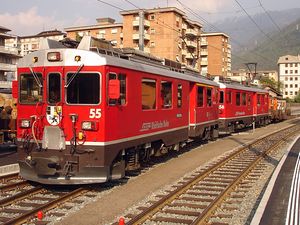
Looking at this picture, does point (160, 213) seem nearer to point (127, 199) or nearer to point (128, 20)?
point (127, 199)

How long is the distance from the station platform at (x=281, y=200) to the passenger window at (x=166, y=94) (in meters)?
3.83

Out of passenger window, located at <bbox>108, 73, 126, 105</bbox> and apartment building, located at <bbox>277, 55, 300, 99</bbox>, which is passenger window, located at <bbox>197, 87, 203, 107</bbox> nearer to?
passenger window, located at <bbox>108, 73, 126, 105</bbox>

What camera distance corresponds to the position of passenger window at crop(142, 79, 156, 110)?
11234 millimetres

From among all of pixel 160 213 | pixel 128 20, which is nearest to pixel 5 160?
pixel 160 213

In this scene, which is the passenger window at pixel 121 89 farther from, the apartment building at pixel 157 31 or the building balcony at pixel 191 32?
the building balcony at pixel 191 32

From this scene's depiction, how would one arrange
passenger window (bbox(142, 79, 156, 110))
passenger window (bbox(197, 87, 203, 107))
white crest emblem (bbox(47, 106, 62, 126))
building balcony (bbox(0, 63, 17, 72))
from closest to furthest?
white crest emblem (bbox(47, 106, 62, 126)) → passenger window (bbox(142, 79, 156, 110)) → passenger window (bbox(197, 87, 203, 107)) → building balcony (bbox(0, 63, 17, 72))

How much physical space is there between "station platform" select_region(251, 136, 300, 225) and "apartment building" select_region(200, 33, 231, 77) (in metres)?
81.1

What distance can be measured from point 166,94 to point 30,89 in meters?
4.73

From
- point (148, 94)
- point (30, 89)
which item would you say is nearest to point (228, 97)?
point (148, 94)

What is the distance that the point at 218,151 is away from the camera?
17266 millimetres

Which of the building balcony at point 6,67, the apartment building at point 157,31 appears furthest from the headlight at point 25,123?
the building balcony at point 6,67

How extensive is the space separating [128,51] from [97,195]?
430 centimetres

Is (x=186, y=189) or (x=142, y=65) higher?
(x=142, y=65)

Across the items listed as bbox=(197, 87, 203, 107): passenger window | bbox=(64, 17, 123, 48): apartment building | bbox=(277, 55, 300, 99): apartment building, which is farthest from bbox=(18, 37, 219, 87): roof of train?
bbox=(277, 55, 300, 99): apartment building
